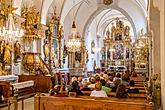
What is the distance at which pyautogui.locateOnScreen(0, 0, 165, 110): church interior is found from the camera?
5180 millimetres

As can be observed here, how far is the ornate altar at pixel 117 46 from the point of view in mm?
28928

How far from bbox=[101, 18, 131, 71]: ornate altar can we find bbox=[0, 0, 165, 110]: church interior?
1970mm

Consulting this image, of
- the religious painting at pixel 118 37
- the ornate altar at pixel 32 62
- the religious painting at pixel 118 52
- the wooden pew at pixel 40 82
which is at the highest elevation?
the religious painting at pixel 118 37

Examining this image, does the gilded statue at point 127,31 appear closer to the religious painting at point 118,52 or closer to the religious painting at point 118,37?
the religious painting at point 118,37

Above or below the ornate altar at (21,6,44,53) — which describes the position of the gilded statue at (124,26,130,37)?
above

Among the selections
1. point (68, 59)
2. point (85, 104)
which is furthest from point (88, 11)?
point (85, 104)

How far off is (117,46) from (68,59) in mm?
12230

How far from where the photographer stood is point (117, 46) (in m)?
30.0

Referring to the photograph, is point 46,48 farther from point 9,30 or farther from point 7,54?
point 9,30

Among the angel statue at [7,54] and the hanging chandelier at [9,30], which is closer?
the hanging chandelier at [9,30]

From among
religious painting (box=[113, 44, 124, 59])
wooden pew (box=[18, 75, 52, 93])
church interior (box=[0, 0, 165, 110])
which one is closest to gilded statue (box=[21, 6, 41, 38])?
church interior (box=[0, 0, 165, 110])

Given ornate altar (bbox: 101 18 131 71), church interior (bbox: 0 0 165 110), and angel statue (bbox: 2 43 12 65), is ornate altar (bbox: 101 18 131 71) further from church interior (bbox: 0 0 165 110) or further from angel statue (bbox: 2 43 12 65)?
angel statue (bbox: 2 43 12 65)

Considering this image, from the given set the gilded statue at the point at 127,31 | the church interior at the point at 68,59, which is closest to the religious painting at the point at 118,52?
the gilded statue at the point at 127,31

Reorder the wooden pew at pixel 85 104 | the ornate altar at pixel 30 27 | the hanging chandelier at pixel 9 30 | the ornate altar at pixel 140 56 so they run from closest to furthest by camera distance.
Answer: the wooden pew at pixel 85 104
the hanging chandelier at pixel 9 30
the ornate altar at pixel 30 27
the ornate altar at pixel 140 56
